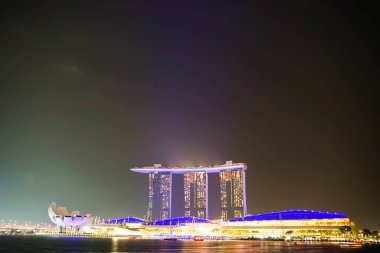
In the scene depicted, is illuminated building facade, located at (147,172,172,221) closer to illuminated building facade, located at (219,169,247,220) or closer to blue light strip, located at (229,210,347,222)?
illuminated building facade, located at (219,169,247,220)

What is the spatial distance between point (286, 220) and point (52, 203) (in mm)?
89353

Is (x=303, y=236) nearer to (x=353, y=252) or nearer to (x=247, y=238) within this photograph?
(x=247, y=238)

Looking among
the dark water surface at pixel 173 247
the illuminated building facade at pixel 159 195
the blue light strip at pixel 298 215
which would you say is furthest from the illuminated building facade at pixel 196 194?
the dark water surface at pixel 173 247

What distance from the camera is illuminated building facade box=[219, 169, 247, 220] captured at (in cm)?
13600

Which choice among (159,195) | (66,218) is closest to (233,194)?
(159,195)

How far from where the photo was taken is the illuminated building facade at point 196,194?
146250mm

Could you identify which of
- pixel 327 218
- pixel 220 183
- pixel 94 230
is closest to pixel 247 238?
pixel 327 218

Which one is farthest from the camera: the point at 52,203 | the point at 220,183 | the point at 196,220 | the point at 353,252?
the point at 52,203

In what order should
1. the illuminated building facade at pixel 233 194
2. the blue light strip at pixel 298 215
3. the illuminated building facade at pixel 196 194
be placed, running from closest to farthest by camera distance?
the blue light strip at pixel 298 215
the illuminated building facade at pixel 233 194
the illuminated building facade at pixel 196 194

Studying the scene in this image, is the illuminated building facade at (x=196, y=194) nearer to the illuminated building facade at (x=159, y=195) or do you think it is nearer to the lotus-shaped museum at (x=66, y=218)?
the illuminated building facade at (x=159, y=195)

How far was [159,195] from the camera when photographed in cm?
15200

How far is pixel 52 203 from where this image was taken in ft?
504

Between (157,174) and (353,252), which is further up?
(157,174)

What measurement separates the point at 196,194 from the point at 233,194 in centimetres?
1597
